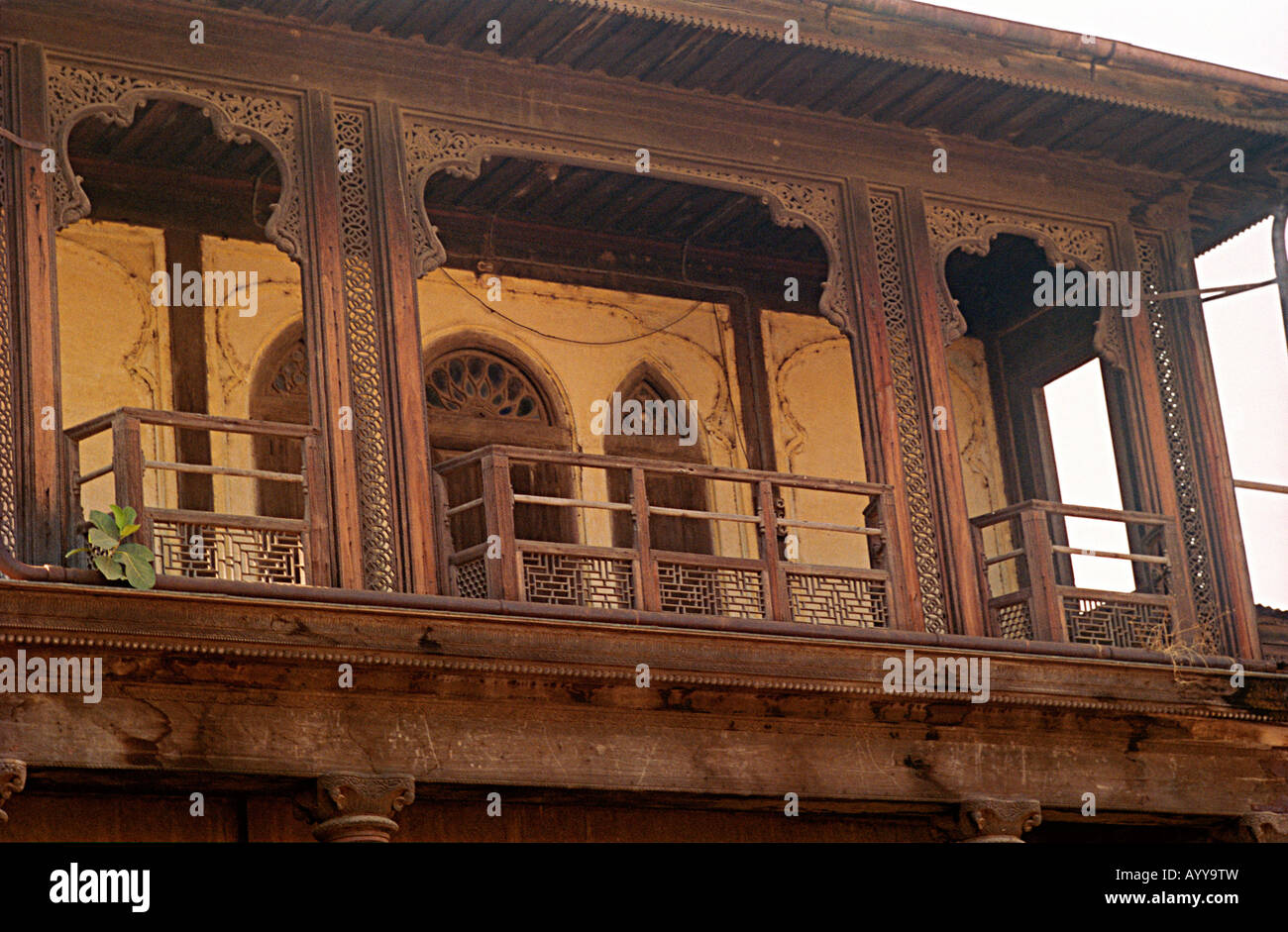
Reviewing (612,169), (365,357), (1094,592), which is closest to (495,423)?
(612,169)

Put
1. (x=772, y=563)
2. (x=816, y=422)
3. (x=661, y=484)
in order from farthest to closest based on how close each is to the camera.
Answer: (x=816, y=422) < (x=661, y=484) < (x=772, y=563)

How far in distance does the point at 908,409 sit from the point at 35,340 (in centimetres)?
468

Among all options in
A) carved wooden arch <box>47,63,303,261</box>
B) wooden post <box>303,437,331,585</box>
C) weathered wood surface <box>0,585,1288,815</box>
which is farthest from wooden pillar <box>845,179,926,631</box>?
carved wooden arch <box>47,63,303,261</box>

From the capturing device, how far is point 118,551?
914 centimetres

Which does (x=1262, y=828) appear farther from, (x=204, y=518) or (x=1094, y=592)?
(x=204, y=518)

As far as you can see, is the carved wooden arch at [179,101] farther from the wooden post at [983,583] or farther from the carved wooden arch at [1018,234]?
the wooden post at [983,583]

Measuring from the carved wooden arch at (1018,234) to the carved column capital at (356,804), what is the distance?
4224 millimetres

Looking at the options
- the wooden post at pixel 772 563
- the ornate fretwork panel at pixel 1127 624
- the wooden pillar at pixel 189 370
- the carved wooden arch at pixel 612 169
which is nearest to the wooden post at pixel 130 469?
the carved wooden arch at pixel 612 169

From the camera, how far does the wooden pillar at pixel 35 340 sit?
9.39 metres

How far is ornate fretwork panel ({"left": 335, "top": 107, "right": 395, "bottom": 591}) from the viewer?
10.1 m

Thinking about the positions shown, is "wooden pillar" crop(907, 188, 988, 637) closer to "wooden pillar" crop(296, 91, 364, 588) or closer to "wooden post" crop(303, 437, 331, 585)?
"wooden pillar" crop(296, 91, 364, 588)

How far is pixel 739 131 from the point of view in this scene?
11.9 meters

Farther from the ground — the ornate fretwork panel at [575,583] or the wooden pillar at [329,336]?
the wooden pillar at [329,336]

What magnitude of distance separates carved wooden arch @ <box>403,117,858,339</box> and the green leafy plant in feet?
7.39
